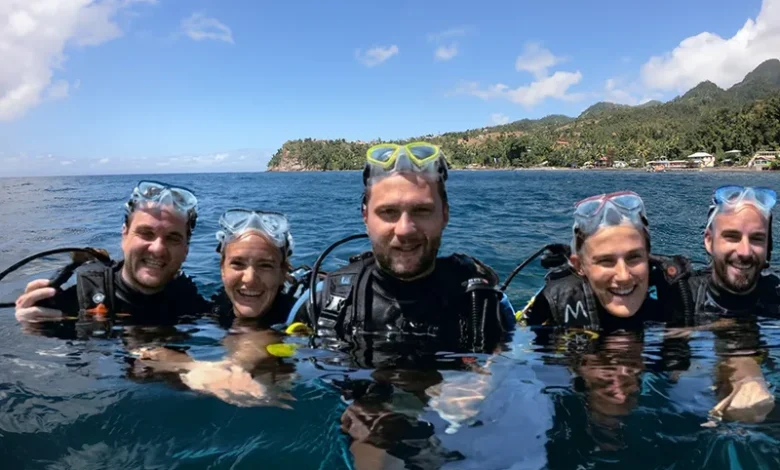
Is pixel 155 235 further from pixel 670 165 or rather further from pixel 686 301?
pixel 670 165

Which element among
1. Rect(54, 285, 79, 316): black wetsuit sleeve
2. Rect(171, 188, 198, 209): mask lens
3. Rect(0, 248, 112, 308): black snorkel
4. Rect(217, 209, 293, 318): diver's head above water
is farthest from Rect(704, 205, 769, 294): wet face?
Rect(54, 285, 79, 316): black wetsuit sleeve

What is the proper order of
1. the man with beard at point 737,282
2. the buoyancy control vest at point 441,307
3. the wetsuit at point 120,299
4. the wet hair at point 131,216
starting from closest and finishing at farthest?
the buoyancy control vest at point 441,307
the man with beard at point 737,282
the wet hair at point 131,216
the wetsuit at point 120,299

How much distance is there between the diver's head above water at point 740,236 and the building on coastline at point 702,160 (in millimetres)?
109855

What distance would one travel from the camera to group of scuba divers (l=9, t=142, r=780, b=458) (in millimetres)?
3857

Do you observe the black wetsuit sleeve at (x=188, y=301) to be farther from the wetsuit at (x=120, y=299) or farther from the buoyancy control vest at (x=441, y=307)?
the buoyancy control vest at (x=441, y=307)

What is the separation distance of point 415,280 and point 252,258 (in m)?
1.39

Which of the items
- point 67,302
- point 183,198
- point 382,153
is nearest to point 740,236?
point 382,153

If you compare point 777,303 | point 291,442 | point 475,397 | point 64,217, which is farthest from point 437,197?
point 64,217

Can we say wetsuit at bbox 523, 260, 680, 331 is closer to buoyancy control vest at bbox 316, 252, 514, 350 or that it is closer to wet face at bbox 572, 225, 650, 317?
wet face at bbox 572, 225, 650, 317

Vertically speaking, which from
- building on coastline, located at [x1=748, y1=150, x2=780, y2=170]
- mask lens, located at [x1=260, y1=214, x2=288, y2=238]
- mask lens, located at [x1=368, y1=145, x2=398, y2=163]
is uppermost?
building on coastline, located at [x1=748, y1=150, x2=780, y2=170]

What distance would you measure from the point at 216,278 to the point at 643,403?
312 inches

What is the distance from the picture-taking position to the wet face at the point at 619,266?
13.1 ft

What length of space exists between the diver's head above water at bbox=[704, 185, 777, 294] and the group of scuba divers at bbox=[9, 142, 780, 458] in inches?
0.4

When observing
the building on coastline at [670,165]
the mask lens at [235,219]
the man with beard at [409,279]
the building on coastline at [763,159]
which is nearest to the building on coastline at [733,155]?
the building on coastline at [763,159]
